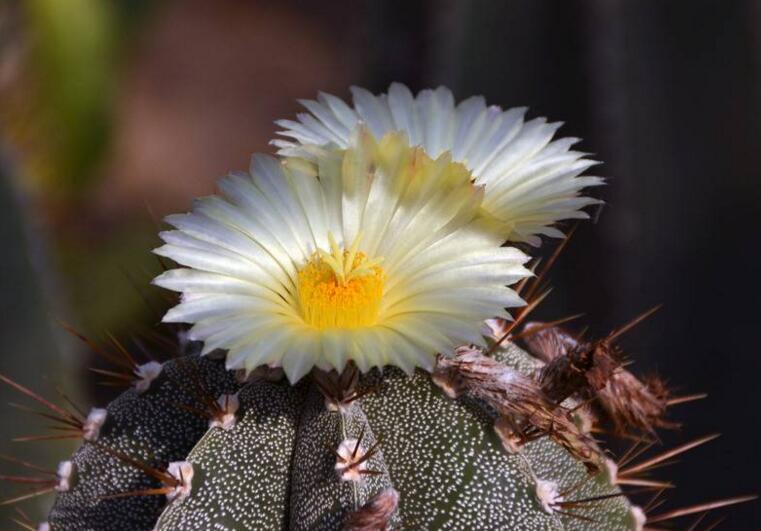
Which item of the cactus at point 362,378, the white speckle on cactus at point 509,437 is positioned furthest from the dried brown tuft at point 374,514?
the white speckle on cactus at point 509,437

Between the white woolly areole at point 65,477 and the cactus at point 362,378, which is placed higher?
the cactus at point 362,378

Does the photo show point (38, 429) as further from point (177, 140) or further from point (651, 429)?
point (177, 140)

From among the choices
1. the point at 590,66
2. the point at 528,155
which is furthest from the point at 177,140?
the point at 528,155

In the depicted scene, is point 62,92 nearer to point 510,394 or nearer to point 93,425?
point 93,425

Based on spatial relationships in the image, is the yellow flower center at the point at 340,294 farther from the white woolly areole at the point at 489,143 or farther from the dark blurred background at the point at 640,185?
the dark blurred background at the point at 640,185

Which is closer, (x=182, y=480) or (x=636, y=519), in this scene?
(x=182, y=480)

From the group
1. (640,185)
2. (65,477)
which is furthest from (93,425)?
(640,185)

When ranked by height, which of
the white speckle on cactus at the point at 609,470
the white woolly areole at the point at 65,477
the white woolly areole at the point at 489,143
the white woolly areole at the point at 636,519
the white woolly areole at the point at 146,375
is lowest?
the white woolly areole at the point at 636,519
